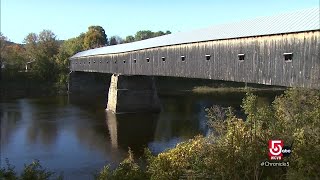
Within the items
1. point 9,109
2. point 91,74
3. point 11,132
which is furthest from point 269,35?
point 91,74

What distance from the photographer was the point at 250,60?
16.6m

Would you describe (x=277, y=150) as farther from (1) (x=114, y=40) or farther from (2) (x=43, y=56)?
(1) (x=114, y=40)

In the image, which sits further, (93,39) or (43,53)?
(93,39)

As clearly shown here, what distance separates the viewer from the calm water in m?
19.7

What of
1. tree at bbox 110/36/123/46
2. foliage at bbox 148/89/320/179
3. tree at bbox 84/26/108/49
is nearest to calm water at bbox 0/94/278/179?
foliage at bbox 148/89/320/179

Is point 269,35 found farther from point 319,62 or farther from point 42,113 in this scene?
point 42,113

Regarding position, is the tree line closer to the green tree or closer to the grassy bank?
the green tree

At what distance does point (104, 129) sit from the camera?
2783cm

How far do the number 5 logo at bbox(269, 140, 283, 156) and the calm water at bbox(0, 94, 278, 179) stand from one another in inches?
368

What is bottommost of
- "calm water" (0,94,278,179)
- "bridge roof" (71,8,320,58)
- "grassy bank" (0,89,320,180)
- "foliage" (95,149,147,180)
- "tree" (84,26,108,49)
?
"calm water" (0,94,278,179)

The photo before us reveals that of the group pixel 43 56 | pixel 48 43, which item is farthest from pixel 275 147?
pixel 48 43

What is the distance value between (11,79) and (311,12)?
55.8 meters

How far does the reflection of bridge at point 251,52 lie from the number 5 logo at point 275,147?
165 inches

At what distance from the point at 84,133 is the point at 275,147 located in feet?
61.3
